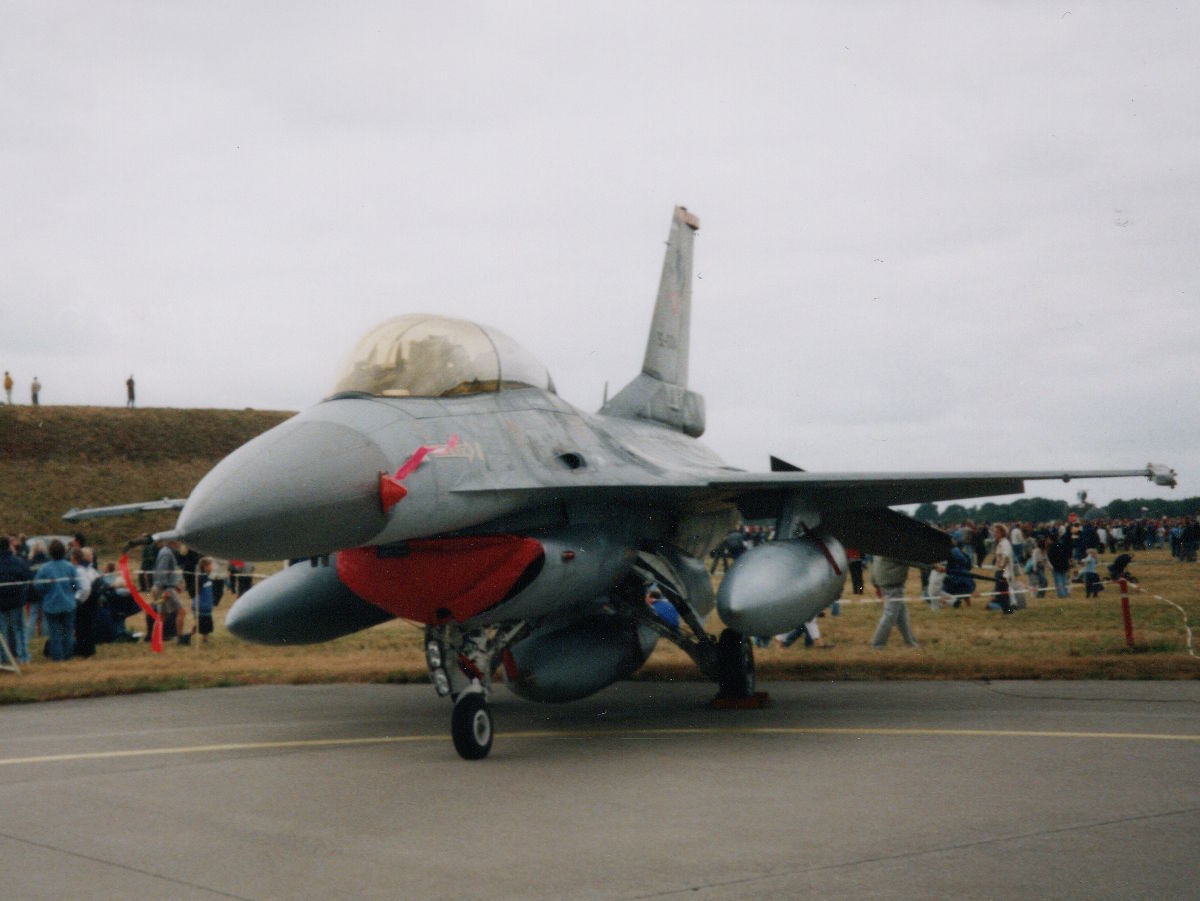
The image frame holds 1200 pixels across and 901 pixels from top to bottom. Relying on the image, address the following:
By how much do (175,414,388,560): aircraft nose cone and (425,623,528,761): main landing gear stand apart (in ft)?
4.82

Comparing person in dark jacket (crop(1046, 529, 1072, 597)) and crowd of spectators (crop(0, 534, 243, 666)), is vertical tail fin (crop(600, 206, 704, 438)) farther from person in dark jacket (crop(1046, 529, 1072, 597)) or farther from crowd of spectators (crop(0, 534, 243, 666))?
person in dark jacket (crop(1046, 529, 1072, 597))

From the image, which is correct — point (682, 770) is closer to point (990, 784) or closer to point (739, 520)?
point (990, 784)

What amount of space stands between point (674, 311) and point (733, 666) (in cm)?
512

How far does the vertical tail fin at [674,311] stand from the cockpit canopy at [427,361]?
498 centimetres

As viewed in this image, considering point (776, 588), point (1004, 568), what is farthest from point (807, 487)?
point (1004, 568)

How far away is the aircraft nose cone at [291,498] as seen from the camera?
684 centimetres

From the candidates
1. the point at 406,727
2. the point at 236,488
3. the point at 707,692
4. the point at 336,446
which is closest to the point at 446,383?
the point at 336,446

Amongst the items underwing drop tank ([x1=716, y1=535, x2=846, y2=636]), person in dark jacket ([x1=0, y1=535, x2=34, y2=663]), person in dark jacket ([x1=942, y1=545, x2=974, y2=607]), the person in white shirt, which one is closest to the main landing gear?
underwing drop tank ([x1=716, y1=535, x2=846, y2=636])

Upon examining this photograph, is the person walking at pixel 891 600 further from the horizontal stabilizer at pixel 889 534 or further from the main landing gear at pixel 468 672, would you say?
the main landing gear at pixel 468 672

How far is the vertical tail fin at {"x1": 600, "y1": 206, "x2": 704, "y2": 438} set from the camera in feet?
44.9

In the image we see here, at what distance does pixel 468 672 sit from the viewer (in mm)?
8531

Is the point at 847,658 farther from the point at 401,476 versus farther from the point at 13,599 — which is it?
the point at 13,599

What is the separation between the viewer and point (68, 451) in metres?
54.9

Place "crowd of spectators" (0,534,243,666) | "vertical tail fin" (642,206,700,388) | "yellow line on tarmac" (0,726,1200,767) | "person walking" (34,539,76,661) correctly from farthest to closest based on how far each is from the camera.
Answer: "person walking" (34,539,76,661), "crowd of spectators" (0,534,243,666), "vertical tail fin" (642,206,700,388), "yellow line on tarmac" (0,726,1200,767)
